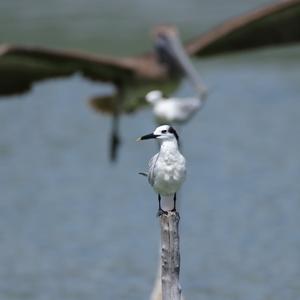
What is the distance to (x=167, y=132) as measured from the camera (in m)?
5.01

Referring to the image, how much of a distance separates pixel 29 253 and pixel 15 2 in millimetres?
6504

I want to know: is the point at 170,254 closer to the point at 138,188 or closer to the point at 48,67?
the point at 48,67

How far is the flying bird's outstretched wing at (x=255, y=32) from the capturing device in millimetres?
8695

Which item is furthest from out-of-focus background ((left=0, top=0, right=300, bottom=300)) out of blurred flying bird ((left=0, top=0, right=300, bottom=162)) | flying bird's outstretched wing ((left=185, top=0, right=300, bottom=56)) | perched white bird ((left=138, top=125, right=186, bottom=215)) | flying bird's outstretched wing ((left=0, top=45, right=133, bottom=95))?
perched white bird ((left=138, top=125, right=186, bottom=215))

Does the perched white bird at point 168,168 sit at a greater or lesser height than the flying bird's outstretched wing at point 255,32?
lesser

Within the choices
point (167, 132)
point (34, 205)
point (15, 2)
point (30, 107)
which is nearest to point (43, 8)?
point (15, 2)

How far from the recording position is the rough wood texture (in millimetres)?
4832

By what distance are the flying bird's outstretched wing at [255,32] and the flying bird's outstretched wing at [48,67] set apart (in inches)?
18.2

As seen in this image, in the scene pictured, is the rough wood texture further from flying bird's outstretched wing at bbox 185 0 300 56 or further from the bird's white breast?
flying bird's outstretched wing at bbox 185 0 300 56

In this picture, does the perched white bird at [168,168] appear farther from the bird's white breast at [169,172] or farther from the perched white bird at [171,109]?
the perched white bird at [171,109]

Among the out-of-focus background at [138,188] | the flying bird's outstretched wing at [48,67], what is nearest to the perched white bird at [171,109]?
the flying bird's outstretched wing at [48,67]

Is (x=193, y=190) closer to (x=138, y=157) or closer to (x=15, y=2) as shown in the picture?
(x=138, y=157)

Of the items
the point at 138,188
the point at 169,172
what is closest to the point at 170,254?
the point at 169,172

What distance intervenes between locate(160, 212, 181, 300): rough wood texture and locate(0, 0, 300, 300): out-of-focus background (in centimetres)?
374
